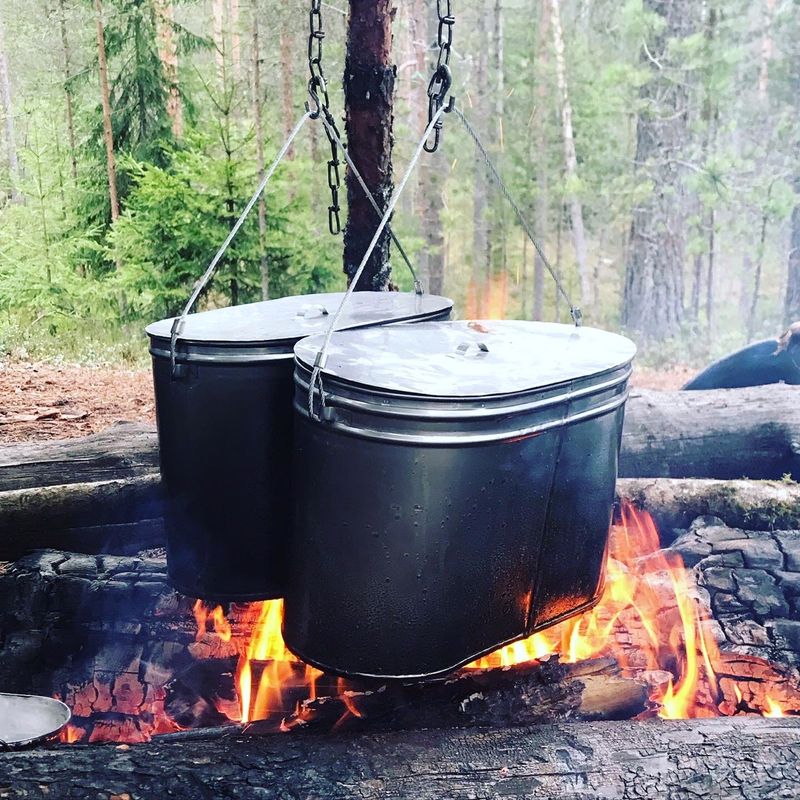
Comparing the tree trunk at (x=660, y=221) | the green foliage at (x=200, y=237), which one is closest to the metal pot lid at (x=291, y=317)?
the green foliage at (x=200, y=237)

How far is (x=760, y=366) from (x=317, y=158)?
9590 millimetres

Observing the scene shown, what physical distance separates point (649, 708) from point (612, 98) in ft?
35.3

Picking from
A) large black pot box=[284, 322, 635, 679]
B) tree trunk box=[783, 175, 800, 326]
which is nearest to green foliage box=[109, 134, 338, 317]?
large black pot box=[284, 322, 635, 679]

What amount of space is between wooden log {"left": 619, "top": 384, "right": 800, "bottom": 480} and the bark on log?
235 centimetres

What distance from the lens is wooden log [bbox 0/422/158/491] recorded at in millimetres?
Answer: 3990

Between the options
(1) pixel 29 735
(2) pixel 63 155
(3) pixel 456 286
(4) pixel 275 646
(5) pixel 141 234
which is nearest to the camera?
(1) pixel 29 735

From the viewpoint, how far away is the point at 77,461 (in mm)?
4098

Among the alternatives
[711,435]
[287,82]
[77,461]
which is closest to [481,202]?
[287,82]

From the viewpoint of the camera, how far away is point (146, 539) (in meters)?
3.86

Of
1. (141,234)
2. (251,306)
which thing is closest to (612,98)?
(141,234)

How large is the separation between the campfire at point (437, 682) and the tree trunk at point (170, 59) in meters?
9.07

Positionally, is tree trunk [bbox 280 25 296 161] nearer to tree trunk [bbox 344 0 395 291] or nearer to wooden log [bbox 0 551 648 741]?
tree trunk [bbox 344 0 395 291]

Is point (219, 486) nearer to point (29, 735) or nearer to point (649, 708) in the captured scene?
point (29, 735)

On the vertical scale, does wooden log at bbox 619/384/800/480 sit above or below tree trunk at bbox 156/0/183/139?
below
